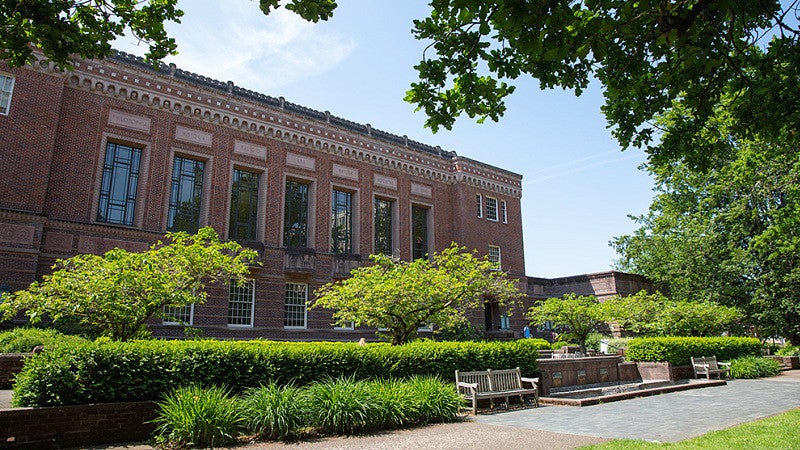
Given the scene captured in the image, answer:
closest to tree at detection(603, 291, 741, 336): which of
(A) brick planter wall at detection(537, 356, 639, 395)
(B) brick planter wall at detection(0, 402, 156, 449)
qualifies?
(A) brick planter wall at detection(537, 356, 639, 395)

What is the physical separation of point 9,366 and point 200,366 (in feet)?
22.2

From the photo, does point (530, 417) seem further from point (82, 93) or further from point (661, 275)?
→ point (661, 275)

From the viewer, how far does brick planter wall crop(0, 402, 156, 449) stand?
7.62 m

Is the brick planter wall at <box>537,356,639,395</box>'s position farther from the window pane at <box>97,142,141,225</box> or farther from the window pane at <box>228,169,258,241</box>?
the window pane at <box>97,142,141,225</box>

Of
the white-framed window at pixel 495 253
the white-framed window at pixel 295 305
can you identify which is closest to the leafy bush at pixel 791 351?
the white-framed window at pixel 495 253

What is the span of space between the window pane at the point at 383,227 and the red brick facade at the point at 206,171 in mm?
460

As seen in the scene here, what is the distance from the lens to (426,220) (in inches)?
1380

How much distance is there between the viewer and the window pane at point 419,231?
34000mm

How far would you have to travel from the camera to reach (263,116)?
1087 inches

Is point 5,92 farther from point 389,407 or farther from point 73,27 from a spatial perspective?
point 389,407

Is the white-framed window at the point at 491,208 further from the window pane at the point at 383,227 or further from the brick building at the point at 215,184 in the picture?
the window pane at the point at 383,227

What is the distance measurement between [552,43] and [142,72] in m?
23.6

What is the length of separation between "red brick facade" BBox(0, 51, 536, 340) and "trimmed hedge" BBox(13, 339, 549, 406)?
13.3 m

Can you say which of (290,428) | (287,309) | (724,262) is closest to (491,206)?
(724,262)
